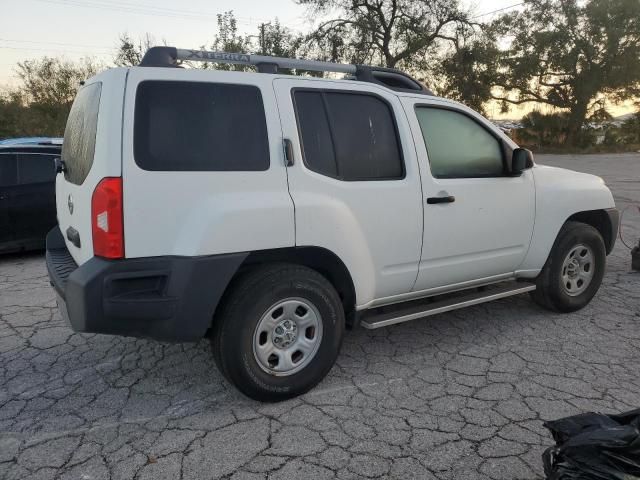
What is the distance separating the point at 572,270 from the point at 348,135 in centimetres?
253

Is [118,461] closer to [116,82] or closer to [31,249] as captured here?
[116,82]

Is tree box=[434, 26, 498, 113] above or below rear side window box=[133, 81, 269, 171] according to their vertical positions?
above

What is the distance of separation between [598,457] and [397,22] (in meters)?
29.4

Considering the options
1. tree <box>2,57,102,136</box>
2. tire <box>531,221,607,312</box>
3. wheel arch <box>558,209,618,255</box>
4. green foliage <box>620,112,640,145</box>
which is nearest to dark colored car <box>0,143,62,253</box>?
tire <box>531,221,607,312</box>

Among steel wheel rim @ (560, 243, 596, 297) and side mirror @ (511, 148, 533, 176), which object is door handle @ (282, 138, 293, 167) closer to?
side mirror @ (511, 148, 533, 176)

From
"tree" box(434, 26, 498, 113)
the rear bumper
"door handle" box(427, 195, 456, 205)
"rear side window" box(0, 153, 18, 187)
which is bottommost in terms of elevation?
the rear bumper

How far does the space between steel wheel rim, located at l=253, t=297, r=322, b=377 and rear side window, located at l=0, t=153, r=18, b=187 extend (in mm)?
5127

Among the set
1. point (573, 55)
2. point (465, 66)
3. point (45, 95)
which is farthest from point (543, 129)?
point (45, 95)

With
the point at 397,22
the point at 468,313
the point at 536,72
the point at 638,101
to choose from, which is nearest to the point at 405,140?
the point at 468,313

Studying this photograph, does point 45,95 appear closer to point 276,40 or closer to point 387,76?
point 276,40

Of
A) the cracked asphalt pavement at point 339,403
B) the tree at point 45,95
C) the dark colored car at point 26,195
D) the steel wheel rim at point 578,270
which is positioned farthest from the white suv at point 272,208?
the tree at point 45,95

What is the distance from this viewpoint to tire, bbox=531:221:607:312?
167 inches

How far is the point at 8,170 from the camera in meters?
6.40

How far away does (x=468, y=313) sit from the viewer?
4473 millimetres
